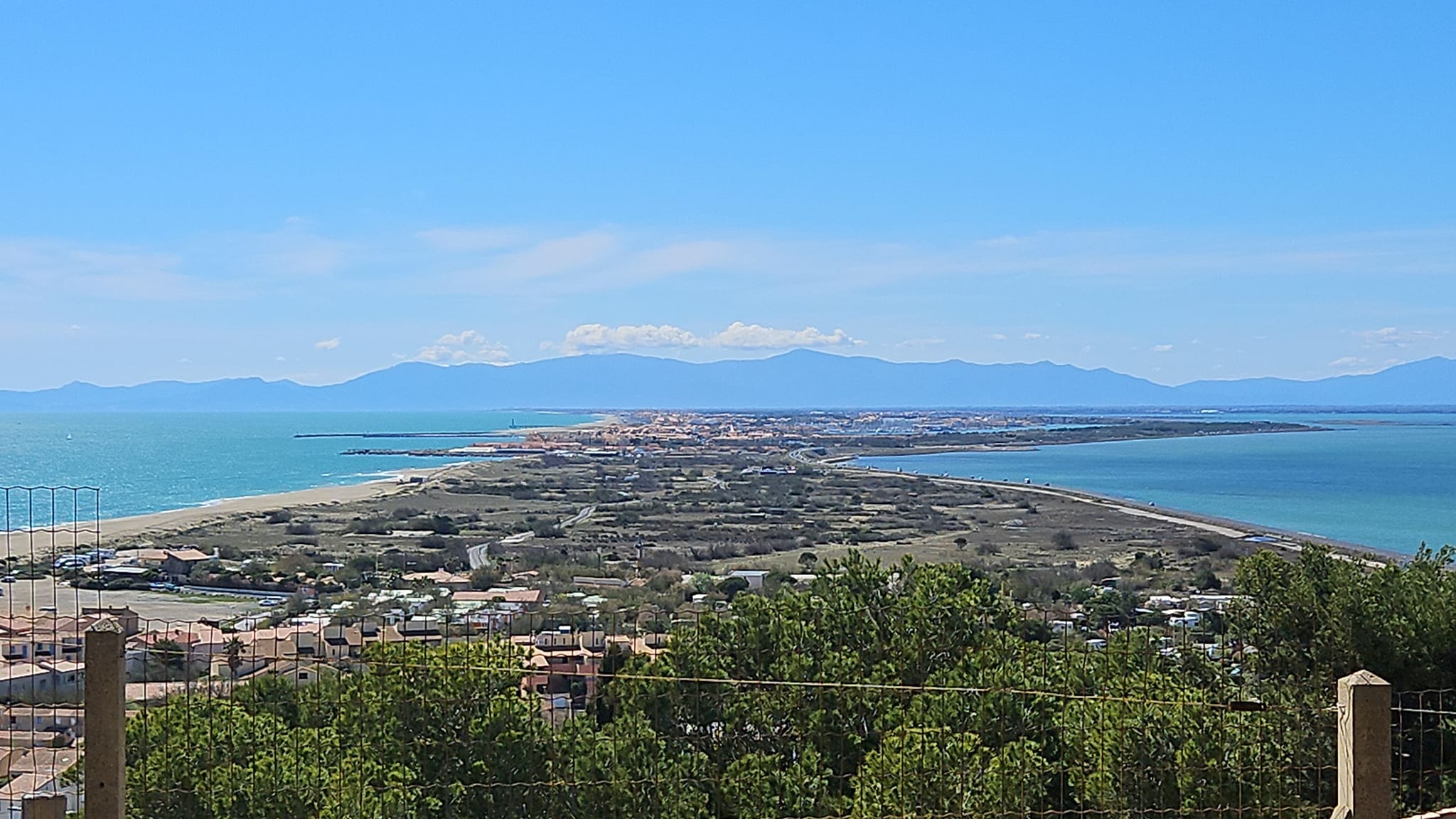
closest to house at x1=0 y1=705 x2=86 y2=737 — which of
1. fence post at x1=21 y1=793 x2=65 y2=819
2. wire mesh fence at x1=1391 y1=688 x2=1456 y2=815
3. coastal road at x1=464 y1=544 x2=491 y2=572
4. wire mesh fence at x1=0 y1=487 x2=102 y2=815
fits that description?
wire mesh fence at x1=0 y1=487 x2=102 y2=815

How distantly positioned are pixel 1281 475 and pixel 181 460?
6571 cm

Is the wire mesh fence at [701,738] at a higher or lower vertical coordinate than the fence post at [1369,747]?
lower

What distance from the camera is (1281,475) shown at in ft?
190

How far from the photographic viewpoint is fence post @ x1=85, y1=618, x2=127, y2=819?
9.25 feet

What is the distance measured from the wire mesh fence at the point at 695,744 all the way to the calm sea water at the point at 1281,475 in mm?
27251

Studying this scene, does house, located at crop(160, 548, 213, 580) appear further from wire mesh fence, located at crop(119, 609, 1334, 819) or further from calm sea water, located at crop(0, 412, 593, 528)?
wire mesh fence, located at crop(119, 609, 1334, 819)

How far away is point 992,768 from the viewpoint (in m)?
4.92

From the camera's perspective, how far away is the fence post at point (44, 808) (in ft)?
8.93

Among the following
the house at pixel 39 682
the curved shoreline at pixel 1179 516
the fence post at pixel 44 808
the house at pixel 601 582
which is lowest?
the house at pixel 601 582

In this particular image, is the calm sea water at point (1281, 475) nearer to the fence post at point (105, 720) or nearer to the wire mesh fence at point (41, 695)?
the wire mesh fence at point (41, 695)

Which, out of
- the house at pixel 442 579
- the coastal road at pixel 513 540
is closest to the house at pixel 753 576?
the house at pixel 442 579

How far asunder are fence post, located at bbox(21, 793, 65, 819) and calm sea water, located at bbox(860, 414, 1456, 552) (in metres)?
31.3

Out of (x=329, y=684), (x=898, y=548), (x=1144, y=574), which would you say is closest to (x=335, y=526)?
(x=898, y=548)

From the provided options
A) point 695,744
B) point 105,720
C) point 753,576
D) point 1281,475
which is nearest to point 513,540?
point 753,576
